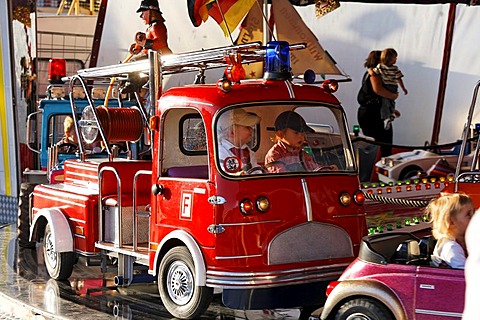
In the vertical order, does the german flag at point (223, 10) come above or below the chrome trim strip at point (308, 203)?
above

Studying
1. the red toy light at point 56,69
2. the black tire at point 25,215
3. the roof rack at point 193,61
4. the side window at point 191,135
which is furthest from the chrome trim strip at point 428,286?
the red toy light at point 56,69

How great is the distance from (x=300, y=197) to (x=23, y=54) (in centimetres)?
801

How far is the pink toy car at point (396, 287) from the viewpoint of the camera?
531 cm

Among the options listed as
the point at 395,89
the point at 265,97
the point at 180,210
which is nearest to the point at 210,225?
the point at 180,210

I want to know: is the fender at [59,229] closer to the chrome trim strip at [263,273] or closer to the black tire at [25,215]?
the black tire at [25,215]

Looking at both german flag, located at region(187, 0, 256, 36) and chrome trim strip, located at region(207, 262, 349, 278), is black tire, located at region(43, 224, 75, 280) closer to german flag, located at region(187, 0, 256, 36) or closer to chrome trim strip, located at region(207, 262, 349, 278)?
chrome trim strip, located at region(207, 262, 349, 278)

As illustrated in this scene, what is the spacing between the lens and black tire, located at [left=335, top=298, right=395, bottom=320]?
5.50 m

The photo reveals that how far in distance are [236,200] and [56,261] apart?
276 cm

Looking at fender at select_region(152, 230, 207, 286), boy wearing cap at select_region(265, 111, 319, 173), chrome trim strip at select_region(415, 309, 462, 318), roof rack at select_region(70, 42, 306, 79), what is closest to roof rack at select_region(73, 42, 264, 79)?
roof rack at select_region(70, 42, 306, 79)

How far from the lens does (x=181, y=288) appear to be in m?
6.78

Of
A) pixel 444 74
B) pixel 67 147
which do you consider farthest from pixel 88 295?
pixel 444 74

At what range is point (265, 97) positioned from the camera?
674 centimetres

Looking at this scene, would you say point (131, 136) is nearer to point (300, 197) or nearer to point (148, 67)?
point (148, 67)

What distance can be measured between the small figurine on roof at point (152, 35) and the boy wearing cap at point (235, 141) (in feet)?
8.30
